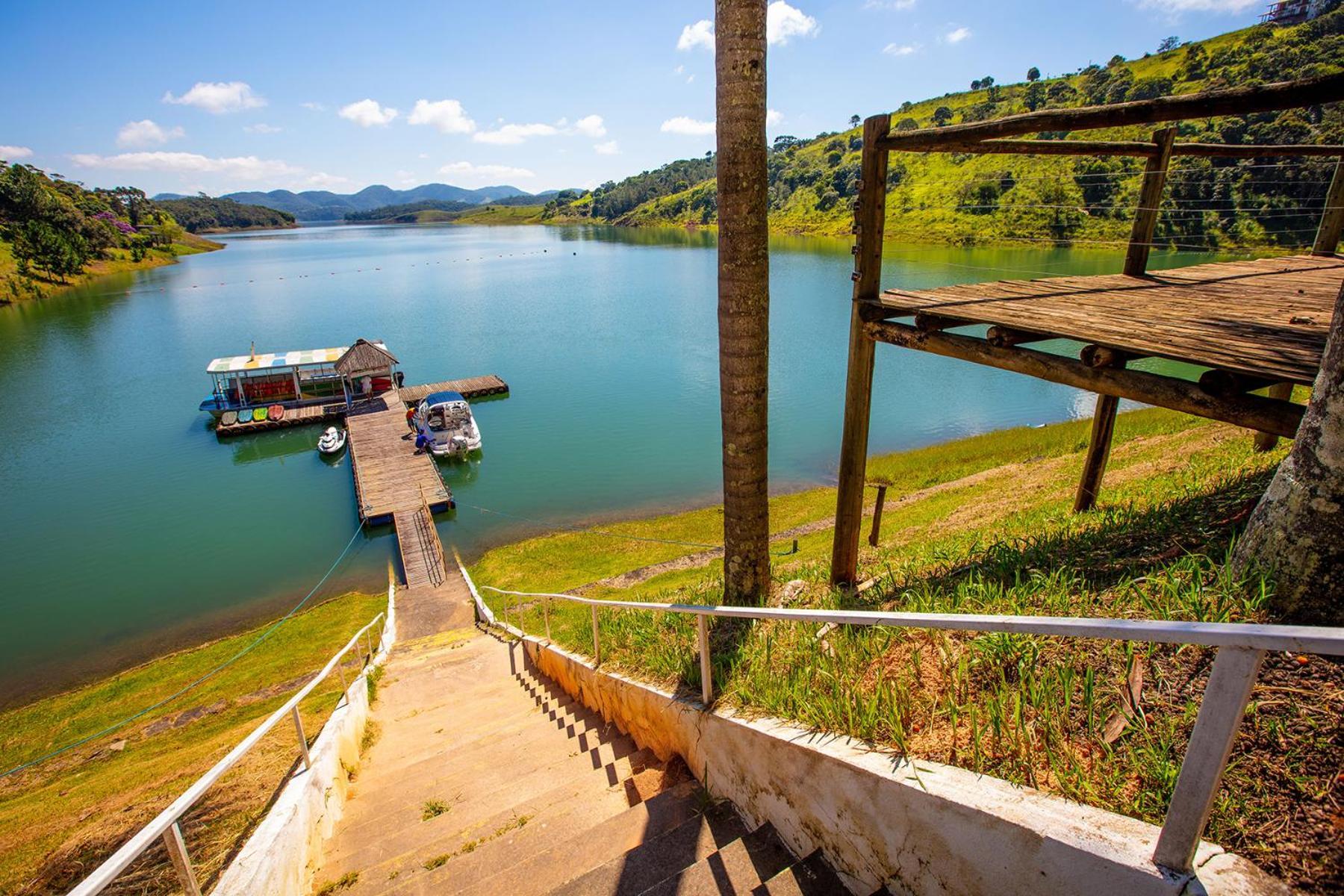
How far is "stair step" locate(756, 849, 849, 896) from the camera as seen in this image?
287 centimetres

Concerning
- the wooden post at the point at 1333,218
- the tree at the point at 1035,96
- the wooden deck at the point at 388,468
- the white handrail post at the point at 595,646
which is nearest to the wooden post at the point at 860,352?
the white handrail post at the point at 595,646

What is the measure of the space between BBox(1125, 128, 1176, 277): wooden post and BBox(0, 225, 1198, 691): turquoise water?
1585 cm

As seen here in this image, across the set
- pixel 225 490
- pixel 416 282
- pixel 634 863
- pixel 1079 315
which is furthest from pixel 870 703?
pixel 416 282

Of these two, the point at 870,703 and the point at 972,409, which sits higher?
the point at 870,703

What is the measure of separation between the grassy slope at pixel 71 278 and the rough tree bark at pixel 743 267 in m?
90.3

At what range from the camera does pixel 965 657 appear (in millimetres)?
3430

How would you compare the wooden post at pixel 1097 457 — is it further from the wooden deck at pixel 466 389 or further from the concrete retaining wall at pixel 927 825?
the wooden deck at pixel 466 389

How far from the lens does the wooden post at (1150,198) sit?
7.11m

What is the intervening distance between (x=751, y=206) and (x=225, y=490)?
2766 centimetres

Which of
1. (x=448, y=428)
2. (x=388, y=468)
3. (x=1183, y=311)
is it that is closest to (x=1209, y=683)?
(x=1183, y=311)

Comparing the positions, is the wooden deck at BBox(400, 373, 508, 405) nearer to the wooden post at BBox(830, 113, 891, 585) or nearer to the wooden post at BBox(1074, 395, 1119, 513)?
the wooden post at BBox(830, 113, 891, 585)

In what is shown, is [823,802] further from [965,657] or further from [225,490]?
[225,490]

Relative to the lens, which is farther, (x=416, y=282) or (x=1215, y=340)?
(x=416, y=282)

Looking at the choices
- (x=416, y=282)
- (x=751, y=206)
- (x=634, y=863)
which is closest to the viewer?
(x=634, y=863)
